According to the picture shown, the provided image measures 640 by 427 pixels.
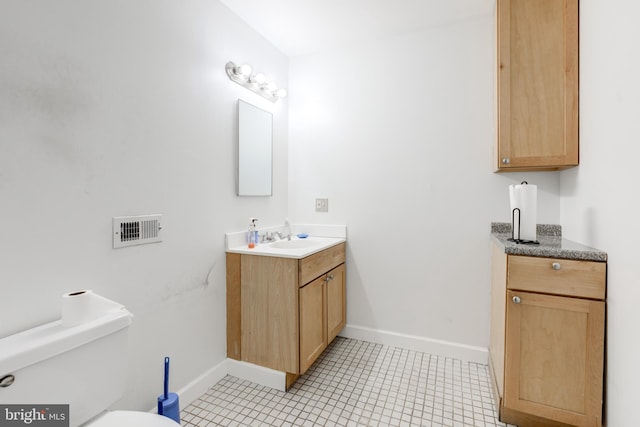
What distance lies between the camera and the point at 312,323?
1.99 metres

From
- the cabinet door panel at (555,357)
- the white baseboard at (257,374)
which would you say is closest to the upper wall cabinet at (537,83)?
the cabinet door panel at (555,357)

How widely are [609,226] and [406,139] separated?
132 cm

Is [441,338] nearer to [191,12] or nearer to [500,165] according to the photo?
[500,165]

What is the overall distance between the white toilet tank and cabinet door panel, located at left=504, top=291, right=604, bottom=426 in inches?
66.5

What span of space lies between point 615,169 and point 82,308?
214 cm

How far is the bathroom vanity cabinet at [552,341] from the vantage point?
138cm

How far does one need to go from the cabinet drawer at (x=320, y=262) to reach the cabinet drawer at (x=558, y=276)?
1063 millimetres

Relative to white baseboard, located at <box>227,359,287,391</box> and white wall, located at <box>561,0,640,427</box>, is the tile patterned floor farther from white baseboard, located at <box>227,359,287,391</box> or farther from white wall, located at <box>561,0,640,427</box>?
white wall, located at <box>561,0,640,427</box>

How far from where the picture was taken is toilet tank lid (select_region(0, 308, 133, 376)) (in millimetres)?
861

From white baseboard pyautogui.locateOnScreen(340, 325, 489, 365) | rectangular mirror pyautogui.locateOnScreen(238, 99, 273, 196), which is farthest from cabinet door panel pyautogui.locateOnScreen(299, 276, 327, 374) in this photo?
rectangular mirror pyautogui.locateOnScreen(238, 99, 273, 196)

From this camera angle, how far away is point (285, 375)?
1.88 meters

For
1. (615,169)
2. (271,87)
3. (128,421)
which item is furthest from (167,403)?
(615,169)

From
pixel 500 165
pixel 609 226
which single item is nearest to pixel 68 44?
pixel 500 165

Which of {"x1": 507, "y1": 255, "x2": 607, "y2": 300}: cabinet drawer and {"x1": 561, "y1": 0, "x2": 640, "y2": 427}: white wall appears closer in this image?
{"x1": 561, "y1": 0, "x2": 640, "y2": 427}: white wall
